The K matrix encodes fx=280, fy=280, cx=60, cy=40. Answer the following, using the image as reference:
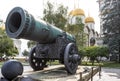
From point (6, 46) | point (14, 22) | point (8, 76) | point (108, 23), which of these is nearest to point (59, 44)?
point (14, 22)

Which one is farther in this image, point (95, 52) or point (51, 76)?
point (95, 52)

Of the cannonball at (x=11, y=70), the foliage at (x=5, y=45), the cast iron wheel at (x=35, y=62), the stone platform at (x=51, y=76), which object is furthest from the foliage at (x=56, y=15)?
the cannonball at (x=11, y=70)

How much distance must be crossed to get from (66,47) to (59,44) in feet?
1.03

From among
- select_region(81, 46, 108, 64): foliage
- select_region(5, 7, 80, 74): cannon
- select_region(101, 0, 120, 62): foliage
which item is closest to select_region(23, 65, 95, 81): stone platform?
select_region(5, 7, 80, 74): cannon

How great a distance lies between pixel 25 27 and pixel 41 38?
1.49 meters

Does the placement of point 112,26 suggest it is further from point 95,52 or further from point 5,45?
point 5,45

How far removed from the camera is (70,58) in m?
11.5

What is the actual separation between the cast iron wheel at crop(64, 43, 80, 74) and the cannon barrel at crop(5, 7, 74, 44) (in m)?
0.91

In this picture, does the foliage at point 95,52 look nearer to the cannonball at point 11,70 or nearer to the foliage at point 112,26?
the foliage at point 112,26

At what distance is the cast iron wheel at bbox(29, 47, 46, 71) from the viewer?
12.3 meters

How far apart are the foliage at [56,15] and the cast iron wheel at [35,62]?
2637 cm

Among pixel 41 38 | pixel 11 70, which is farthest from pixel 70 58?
pixel 11 70

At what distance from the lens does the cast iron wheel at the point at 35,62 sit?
486 inches

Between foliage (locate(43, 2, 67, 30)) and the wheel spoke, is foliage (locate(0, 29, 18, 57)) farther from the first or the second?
the wheel spoke
